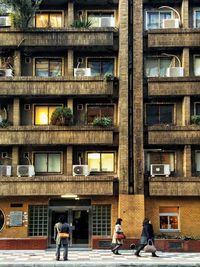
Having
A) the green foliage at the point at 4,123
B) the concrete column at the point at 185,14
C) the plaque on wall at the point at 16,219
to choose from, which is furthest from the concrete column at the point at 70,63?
the plaque on wall at the point at 16,219

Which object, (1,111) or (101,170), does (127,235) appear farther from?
(1,111)

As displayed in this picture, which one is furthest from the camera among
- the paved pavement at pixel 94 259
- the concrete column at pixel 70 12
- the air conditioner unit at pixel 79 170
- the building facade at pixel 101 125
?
the concrete column at pixel 70 12

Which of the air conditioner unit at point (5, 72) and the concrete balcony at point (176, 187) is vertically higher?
the air conditioner unit at point (5, 72)

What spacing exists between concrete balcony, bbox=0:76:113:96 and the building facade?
6 cm

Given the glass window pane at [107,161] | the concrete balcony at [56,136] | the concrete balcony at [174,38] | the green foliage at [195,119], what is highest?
the concrete balcony at [174,38]

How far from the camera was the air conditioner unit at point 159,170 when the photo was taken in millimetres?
33156

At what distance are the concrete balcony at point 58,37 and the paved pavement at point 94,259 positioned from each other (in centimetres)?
1310

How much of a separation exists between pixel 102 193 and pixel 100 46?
9.51 meters

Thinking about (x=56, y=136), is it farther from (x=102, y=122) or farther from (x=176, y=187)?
(x=176, y=187)

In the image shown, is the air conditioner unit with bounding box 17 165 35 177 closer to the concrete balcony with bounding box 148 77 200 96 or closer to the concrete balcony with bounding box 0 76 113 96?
the concrete balcony with bounding box 0 76 113 96

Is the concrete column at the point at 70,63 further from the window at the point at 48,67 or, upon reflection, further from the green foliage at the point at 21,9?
the green foliage at the point at 21,9

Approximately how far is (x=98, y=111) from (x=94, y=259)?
11130mm

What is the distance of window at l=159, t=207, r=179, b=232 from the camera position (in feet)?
109

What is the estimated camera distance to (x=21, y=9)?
33719mm
